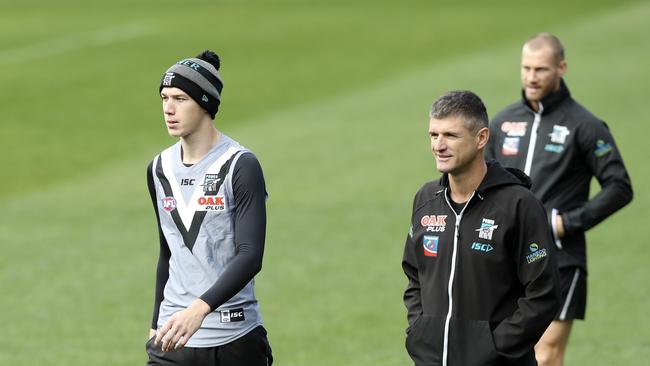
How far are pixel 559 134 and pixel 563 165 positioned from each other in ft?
0.70

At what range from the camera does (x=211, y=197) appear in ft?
21.0

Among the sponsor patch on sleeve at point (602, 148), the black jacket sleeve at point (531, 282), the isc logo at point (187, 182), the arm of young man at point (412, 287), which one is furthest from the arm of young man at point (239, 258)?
the sponsor patch on sleeve at point (602, 148)

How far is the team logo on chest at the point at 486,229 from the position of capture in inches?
235

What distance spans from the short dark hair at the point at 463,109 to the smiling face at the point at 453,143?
19 millimetres

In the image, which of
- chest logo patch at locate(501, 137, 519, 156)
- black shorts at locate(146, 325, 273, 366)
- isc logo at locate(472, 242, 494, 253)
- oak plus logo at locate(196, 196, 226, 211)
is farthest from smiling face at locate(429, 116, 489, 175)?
chest logo patch at locate(501, 137, 519, 156)

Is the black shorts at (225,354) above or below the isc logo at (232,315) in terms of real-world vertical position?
below

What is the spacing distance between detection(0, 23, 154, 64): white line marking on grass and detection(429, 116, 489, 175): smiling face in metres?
30.7

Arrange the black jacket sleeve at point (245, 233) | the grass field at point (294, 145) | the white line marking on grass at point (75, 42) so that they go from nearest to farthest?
the black jacket sleeve at point (245, 233)
the grass field at point (294, 145)
the white line marking on grass at point (75, 42)

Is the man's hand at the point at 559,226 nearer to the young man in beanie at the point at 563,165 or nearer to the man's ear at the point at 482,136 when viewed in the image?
the young man in beanie at the point at 563,165

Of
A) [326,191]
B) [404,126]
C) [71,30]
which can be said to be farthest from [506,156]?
[71,30]

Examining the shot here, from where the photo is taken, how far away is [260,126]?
24953 mm

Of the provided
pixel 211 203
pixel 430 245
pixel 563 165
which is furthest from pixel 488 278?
pixel 563 165

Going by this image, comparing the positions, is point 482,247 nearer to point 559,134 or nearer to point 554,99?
point 559,134

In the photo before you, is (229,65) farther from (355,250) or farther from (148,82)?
(355,250)
